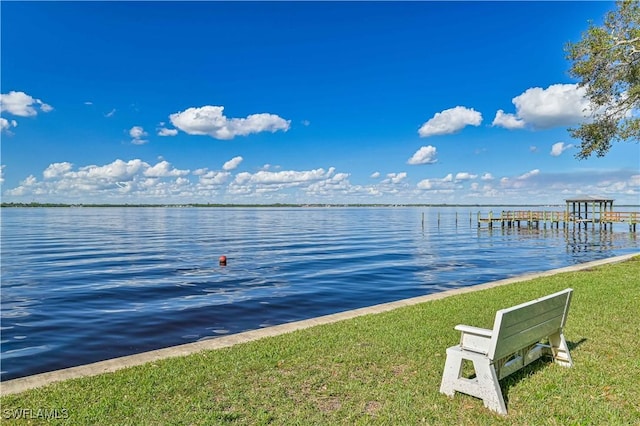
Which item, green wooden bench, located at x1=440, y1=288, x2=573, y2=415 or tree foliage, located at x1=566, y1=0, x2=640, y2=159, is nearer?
→ green wooden bench, located at x1=440, y1=288, x2=573, y2=415

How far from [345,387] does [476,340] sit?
5.66ft

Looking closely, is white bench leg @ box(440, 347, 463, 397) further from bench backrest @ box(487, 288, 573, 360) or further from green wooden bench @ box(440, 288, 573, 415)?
bench backrest @ box(487, 288, 573, 360)

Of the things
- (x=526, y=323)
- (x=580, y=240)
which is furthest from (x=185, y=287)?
(x=580, y=240)

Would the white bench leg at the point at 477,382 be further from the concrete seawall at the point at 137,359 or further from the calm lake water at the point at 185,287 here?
the calm lake water at the point at 185,287

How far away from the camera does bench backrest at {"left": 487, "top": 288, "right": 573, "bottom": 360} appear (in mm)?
5094

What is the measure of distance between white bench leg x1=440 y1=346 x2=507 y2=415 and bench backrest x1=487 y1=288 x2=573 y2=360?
0.19m

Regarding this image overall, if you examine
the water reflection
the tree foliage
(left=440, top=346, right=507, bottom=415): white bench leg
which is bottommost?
the water reflection

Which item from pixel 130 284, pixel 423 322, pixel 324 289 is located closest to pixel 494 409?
pixel 423 322

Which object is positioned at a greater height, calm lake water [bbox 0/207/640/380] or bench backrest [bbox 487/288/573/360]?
bench backrest [bbox 487/288/573/360]

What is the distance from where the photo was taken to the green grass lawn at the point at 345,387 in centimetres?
506

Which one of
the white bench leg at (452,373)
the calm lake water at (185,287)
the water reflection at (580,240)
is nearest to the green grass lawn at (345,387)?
the white bench leg at (452,373)

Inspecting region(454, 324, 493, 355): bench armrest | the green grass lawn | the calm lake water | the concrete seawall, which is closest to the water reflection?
the calm lake water

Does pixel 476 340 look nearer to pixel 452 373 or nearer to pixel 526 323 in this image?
pixel 452 373

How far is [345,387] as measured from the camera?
5887 millimetres
